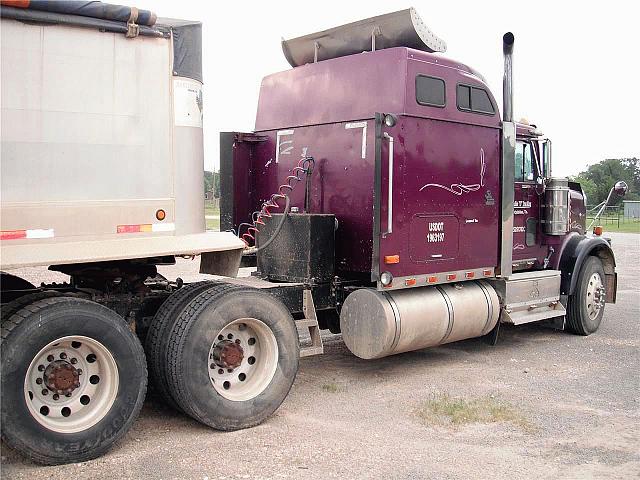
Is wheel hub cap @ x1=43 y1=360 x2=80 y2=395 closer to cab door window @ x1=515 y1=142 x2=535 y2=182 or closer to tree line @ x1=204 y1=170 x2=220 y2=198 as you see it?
tree line @ x1=204 y1=170 x2=220 y2=198

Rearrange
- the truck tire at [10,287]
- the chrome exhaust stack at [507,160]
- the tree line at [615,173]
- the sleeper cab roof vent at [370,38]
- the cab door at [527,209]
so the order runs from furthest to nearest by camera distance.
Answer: the tree line at [615,173] → the cab door at [527,209] → the chrome exhaust stack at [507,160] → the sleeper cab roof vent at [370,38] → the truck tire at [10,287]

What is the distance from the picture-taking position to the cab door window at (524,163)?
894 centimetres

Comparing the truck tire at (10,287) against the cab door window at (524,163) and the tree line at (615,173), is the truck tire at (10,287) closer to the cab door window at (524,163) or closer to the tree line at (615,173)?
the cab door window at (524,163)

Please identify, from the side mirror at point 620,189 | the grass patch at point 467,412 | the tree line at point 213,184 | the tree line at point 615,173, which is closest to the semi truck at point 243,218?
the tree line at point 213,184

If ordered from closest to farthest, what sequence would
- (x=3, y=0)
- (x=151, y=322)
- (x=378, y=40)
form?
(x=3, y=0), (x=151, y=322), (x=378, y=40)

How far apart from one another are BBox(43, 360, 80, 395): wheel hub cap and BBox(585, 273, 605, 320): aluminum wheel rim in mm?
7124

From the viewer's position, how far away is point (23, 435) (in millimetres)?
4473

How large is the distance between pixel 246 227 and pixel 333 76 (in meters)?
2.04

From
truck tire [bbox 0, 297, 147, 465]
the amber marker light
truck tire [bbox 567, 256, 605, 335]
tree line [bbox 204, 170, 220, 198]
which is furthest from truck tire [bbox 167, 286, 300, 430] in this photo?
truck tire [bbox 567, 256, 605, 335]

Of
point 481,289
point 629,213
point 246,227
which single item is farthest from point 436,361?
point 629,213

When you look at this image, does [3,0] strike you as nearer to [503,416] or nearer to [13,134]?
[13,134]

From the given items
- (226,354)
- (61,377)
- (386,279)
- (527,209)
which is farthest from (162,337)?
(527,209)

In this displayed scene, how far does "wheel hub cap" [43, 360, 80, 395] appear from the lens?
4.70 meters

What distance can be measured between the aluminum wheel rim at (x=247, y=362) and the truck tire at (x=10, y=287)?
1.53 metres
